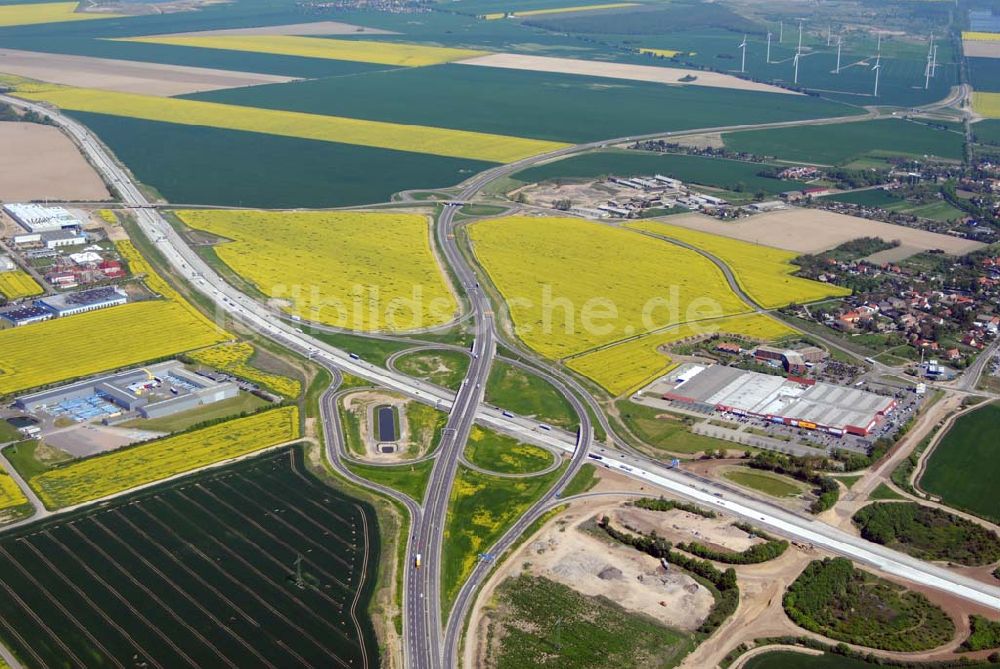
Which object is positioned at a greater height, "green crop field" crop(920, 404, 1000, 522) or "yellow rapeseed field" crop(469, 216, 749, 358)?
"yellow rapeseed field" crop(469, 216, 749, 358)

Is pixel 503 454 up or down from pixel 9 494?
down

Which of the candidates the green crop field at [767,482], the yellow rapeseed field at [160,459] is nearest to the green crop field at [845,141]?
the green crop field at [767,482]

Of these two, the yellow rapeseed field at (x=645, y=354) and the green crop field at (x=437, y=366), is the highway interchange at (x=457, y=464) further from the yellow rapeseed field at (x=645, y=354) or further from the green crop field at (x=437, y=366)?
the yellow rapeseed field at (x=645, y=354)

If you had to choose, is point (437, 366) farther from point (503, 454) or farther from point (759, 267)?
point (759, 267)

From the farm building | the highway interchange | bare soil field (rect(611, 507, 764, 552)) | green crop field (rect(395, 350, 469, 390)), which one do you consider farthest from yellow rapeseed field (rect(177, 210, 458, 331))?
bare soil field (rect(611, 507, 764, 552))

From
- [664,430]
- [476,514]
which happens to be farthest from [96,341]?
[664,430]

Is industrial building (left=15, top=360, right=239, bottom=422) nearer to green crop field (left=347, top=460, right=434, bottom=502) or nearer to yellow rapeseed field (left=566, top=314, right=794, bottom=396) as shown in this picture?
green crop field (left=347, top=460, right=434, bottom=502)
